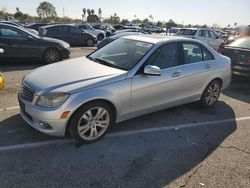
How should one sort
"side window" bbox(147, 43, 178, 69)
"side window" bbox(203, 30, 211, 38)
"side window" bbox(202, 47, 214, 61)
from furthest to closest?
"side window" bbox(203, 30, 211, 38) → "side window" bbox(202, 47, 214, 61) → "side window" bbox(147, 43, 178, 69)

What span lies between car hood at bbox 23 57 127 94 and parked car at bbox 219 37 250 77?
199 inches

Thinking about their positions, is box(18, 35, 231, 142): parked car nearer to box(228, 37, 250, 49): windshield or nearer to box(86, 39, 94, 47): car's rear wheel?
box(228, 37, 250, 49): windshield

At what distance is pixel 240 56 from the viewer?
8109 mm

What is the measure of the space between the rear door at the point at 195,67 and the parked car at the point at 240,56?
273cm

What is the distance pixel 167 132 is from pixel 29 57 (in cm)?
652

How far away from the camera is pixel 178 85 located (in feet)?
16.3

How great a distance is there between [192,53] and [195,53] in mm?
111

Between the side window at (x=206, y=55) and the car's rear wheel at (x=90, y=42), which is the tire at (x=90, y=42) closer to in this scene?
the car's rear wheel at (x=90, y=42)

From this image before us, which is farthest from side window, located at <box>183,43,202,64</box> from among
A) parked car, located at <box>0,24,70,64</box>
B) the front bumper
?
parked car, located at <box>0,24,70,64</box>

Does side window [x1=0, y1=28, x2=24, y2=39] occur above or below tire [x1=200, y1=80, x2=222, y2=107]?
above

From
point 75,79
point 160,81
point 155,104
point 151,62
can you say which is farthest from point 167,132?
point 75,79

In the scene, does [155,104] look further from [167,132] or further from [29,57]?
[29,57]

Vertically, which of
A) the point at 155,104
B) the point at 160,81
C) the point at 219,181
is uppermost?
the point at 160,81

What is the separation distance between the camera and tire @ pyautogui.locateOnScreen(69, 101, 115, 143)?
3847mm
